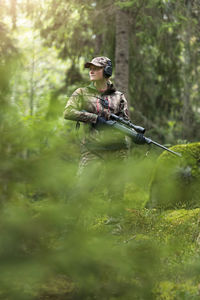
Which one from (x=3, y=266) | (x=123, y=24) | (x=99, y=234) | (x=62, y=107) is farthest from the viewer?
(x=123, y=24)

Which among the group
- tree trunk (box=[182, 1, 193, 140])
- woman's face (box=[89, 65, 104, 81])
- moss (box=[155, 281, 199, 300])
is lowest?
moss (box=[155, 281, 199, 300])

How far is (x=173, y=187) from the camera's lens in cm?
151

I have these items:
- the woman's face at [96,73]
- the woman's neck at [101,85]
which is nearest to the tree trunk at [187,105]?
the woman's neck at [101,85]

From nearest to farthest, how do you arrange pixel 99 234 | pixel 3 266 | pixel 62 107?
pixel 3 266
pixel 62 107
pixel 99 234

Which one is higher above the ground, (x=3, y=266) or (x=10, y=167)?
(x=10, y=167)

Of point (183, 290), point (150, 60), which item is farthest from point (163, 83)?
point (183, 290)

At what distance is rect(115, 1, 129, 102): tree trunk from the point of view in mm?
7844

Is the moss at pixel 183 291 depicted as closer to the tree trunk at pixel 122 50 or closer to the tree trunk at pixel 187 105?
the tree trunk at pixel 122 50

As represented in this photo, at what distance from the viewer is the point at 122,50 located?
793 centimetres

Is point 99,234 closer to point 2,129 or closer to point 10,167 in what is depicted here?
point 10,167

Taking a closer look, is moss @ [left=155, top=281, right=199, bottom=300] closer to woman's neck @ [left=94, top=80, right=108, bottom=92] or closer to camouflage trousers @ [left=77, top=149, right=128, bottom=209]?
camouflage trousers @ [left=77, top=149, right=128, bottom=209]

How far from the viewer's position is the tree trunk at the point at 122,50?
784 cm

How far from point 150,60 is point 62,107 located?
30.6 feet

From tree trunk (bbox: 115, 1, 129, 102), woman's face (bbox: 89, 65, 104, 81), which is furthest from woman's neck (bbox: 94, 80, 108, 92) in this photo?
tree trunk (bbox: 115, 1, 129, 102)
